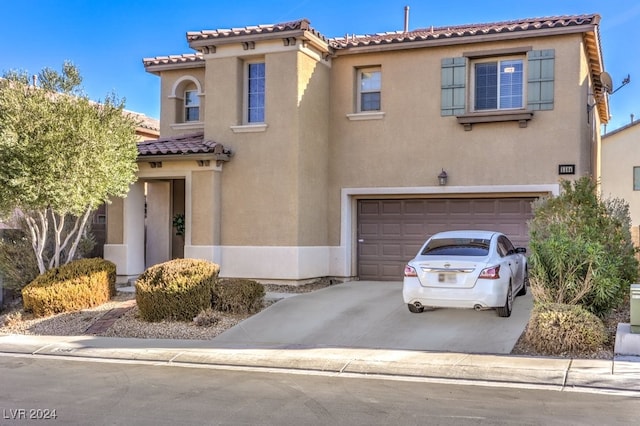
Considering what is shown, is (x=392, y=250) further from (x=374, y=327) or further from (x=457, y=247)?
(x=374, y=327)

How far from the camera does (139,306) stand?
12.7 meters

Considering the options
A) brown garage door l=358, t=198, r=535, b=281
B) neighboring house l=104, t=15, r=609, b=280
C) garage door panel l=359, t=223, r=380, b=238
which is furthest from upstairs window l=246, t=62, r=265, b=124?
garage door panel l=359, t=223, r=380, b=238

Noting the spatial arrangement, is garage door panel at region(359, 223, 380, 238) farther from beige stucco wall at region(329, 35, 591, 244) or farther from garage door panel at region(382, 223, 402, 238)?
beige stucco wall at region(329, 35, 591, 244)

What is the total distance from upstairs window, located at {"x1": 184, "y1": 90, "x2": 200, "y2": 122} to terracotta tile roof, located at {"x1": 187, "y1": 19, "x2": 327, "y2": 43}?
289cm

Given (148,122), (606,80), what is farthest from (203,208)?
(148,122)

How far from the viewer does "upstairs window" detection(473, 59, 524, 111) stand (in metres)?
15.6

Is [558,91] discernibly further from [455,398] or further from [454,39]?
[455,398]

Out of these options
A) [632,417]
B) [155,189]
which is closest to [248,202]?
[155,189]

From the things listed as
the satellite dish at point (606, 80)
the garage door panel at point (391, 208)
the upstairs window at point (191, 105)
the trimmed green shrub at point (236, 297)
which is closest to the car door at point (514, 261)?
the garage door panel at point (391, 208)

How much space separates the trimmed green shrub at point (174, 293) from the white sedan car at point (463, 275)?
12.6ft

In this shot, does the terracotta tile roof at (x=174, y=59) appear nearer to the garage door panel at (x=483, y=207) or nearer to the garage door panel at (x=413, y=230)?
the garage door panel at (x=413, y=230)

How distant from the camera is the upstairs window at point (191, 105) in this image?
62.7 ft

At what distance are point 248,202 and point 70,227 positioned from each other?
4439 mm

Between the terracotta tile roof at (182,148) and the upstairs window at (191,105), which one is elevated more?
the upstairs window at (191,105)
